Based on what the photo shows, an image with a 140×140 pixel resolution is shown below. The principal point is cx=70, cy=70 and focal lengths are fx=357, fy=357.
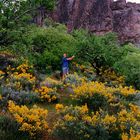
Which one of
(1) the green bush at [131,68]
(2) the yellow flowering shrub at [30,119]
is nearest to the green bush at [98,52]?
(1) the green bush at [131,68]

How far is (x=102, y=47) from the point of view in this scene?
20953 mm

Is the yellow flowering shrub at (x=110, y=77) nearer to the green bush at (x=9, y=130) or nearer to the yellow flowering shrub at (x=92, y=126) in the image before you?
the yellow flowering shrub at (x=92, y=126)

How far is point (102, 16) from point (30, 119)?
42480 millimetres

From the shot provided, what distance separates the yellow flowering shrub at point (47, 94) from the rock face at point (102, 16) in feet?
115

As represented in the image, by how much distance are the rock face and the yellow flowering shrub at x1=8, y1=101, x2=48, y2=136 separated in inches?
1509

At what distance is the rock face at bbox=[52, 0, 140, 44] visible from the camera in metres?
49.8

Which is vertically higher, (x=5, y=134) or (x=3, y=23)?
(x=3, y=23)

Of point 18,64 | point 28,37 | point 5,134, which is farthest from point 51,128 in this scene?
point 28,37

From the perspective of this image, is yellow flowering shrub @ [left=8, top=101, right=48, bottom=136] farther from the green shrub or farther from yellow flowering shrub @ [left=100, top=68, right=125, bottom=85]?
yellow flowering shrub @ [left=100, top=68, right=125, bottom=85]

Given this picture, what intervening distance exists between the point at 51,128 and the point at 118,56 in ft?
36.7

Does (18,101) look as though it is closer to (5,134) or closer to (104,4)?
(5,134)

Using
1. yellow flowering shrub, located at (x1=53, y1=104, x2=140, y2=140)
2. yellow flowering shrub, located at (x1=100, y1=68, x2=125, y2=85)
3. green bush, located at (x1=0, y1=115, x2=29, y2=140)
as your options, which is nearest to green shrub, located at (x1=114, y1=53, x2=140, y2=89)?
yellow flowering shrub, located at (x1=100, y1=68, x2=125, y2=85)

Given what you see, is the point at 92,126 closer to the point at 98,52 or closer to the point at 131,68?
the point at 131,68

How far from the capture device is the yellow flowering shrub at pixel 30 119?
33.2 ft
